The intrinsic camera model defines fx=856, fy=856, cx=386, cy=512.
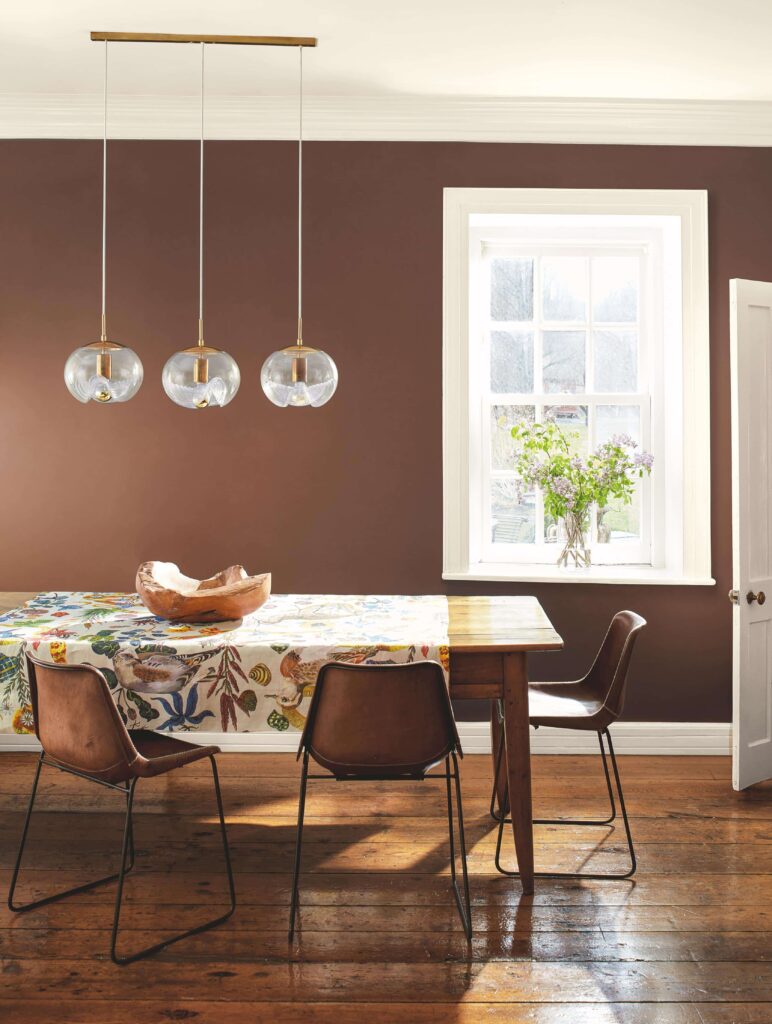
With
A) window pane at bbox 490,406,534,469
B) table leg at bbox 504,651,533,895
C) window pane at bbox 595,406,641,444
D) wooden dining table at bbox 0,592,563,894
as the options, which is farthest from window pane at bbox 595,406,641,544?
table leg at bbox 504,651,533,895

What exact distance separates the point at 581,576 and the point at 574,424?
0.87m

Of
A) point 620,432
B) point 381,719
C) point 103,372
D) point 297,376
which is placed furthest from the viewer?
point 620,432

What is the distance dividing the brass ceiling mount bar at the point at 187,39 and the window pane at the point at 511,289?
158 cm

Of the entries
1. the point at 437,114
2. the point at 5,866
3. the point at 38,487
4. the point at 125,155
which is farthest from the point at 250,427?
the point at 5,866

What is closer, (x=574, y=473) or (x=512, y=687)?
(x=512, y=687)

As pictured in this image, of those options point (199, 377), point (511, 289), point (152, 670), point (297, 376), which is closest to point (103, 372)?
point (199, 377)

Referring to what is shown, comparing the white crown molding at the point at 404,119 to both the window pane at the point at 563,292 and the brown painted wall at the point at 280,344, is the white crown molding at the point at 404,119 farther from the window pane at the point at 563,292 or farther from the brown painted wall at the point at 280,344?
the window pane at the point at 563,292

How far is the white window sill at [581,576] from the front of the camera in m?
4.34

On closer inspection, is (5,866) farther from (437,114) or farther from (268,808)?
(437,114)

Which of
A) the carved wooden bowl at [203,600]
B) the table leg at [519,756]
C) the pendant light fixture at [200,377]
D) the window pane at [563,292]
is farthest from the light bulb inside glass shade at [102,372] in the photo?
the window pane at [563,292]

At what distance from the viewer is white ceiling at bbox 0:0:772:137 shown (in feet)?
11.2

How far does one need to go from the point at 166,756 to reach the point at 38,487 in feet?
7.38

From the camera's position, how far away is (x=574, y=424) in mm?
4668

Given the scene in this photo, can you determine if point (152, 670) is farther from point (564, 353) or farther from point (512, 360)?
point (564, 353)
